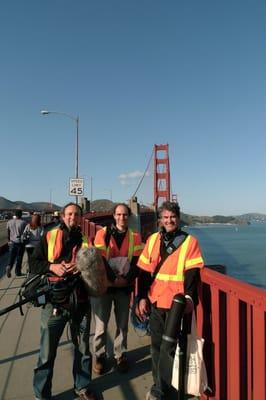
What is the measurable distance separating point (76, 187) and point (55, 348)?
15.4 metres

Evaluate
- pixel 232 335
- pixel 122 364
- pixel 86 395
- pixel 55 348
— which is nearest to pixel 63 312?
pixel 55 348

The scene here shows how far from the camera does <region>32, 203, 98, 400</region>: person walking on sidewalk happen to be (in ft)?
11.8

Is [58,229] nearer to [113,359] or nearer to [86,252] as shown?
[86,252]

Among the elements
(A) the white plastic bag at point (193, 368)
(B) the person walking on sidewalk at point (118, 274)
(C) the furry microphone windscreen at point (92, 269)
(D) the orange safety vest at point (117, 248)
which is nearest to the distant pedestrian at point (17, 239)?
(B) the person walking on sidewalk at point (118, 274)

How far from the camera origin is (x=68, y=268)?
359cm

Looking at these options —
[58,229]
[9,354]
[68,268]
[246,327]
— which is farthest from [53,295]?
[9,354]

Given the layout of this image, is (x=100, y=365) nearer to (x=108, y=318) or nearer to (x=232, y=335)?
(x=108, y=318)

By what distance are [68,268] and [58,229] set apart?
1.19 feet

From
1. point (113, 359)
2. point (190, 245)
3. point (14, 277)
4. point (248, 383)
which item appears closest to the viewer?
point (248, 383)

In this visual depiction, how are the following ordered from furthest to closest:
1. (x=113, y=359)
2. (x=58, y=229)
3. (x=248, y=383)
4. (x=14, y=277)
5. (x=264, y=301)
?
(x=14, y=277) < (x=113, y=359) < (x=58, y=229) < (x=248, y=383) < (x=264, y=301)

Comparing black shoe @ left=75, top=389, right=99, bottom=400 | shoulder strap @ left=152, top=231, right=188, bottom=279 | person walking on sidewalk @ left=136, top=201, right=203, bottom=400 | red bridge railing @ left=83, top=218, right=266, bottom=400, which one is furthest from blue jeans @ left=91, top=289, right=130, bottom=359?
shoulder strap @ left=152, top=231, right=188, bottom=279

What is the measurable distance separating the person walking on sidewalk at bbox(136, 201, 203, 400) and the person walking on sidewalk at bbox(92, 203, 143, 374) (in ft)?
1.53

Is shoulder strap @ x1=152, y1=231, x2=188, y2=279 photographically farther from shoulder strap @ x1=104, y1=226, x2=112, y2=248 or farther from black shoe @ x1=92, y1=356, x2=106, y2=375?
black shoe @ x1=92, y1=356, x2=106, y2=375

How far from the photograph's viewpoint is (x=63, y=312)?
142 inches
